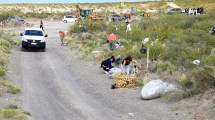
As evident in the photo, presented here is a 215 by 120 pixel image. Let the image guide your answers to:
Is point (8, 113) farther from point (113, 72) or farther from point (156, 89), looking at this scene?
point (113, 72)

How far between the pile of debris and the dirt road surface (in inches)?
18.2

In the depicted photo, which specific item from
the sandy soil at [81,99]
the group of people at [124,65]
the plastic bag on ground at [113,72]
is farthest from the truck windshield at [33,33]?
the plastic bag on ground at [113,72]

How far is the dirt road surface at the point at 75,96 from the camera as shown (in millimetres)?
14820

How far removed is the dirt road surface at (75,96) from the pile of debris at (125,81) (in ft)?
1.52

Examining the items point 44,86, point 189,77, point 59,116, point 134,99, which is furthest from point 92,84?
point 59,116

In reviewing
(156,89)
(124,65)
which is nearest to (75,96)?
(156,89)

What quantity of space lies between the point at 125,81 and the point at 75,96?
9.45 feet

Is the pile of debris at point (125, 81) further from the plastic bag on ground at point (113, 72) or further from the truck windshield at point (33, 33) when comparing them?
the truck windshield at point (33, 33)

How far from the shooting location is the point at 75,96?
59.3 feet

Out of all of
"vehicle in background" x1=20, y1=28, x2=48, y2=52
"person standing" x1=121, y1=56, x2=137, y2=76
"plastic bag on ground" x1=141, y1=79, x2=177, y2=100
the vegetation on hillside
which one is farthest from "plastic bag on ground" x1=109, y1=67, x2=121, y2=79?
"vehicle in background" x1=20, y1=28, x2=48, y2=52

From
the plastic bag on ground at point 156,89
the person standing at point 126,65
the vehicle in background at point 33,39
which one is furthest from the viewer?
the vehicle in background at point 33,39

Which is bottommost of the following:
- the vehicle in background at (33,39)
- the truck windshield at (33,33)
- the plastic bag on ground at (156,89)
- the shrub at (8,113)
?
the vehicle in background at (33,39)

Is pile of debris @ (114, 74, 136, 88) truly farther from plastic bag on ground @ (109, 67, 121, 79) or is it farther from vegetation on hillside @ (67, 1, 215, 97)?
plastic bag on ground @ (109, 67, 121, 79)

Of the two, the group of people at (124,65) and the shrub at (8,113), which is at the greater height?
the shrub at (8,113)
